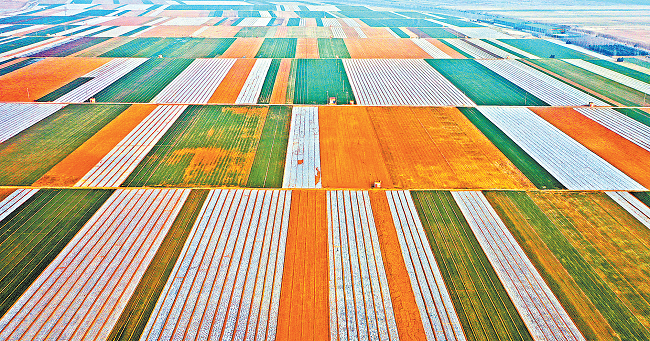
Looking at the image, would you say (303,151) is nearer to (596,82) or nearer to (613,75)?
(596,82)

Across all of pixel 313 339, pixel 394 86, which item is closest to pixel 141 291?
pixel 313 339

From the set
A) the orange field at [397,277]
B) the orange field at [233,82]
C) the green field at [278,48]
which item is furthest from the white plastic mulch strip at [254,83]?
the orange field at [397,277]

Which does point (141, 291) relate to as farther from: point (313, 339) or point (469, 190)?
point (469, 190)

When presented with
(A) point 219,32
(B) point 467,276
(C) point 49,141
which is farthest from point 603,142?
(A) point 219,32

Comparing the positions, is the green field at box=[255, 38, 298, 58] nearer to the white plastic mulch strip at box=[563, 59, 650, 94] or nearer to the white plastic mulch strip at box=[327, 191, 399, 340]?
the white plastic mulch strip at box=[327, 191, 399, 340]

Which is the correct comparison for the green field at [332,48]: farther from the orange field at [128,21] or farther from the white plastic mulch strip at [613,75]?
the orange field at [128,21]

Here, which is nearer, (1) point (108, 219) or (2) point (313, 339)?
(2) point (313, 339)
